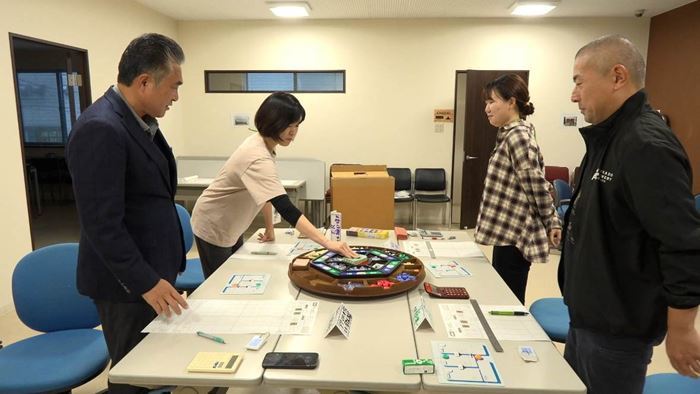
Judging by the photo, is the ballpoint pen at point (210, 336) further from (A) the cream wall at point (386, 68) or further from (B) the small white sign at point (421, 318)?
(A) the cream wall at point (386, 68)

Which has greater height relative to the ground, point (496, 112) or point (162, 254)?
point (496, 112)

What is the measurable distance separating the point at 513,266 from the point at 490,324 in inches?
29.4

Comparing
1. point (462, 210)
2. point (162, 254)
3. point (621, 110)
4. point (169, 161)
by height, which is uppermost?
point (621, 110)

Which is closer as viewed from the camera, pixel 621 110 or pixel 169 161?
pixel 621 110

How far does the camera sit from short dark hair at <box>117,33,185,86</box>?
4.32 feet

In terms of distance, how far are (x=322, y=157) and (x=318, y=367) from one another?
4848mm

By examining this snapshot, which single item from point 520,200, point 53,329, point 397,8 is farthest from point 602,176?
point 397,8

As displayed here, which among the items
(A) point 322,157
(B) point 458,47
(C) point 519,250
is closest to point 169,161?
(C) point 519,250

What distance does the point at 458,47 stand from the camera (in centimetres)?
561

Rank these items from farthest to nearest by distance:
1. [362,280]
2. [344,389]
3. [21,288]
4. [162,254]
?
[21,288], [362,280], [162,254], [344,389]

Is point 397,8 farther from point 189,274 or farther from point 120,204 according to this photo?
point 120,204

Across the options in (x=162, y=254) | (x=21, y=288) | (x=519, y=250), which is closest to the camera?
(x=162, y=254)

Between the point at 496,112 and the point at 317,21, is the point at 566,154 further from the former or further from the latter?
the point at 496,112

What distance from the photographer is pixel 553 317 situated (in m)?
2.06
